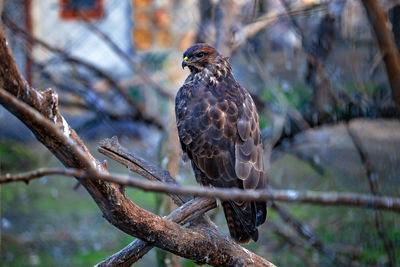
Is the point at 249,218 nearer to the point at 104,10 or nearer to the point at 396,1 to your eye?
the point at 396,1

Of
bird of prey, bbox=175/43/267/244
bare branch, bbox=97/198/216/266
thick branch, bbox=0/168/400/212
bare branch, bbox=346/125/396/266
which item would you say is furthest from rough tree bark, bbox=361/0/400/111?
thick branch, bbox=0/168/400/212

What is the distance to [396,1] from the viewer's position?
3170 millimetres

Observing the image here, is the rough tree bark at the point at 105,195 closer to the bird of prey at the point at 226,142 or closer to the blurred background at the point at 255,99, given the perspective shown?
the bird of prey at the point at 226,142

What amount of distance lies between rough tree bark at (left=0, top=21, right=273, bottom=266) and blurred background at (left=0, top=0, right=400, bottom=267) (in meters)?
0.99

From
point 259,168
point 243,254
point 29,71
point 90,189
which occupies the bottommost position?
point 243,254

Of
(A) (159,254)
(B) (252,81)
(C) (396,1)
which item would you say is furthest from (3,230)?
(C) (396,1)

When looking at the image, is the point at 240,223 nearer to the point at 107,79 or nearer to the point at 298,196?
the point at 298,196

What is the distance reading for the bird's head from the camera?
2.63 metres

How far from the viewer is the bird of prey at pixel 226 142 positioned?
7.16 feet

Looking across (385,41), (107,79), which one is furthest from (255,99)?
(107,79)

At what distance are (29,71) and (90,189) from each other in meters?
3.46

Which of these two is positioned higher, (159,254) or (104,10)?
(104,10)

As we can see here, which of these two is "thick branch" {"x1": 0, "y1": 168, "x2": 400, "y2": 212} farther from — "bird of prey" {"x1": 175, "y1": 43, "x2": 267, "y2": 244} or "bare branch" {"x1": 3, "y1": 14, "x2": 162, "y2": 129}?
"bare branch" {"x1": 3, "y1": 14, "x2": 162, "y2": 129}

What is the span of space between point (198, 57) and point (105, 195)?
125 centimetres
